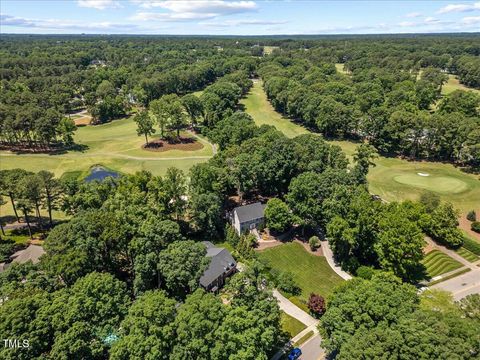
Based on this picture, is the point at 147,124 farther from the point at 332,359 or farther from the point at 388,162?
the point at 332,359

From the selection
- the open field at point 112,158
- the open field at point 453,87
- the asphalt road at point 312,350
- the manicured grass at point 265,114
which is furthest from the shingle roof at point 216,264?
the open field at point 453,87

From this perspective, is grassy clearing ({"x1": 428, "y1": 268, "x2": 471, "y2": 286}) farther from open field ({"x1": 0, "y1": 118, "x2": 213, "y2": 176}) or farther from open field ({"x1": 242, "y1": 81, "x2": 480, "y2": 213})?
open field ({"x1": 0, "y1": 118, "x2": 213, "y2": 176})

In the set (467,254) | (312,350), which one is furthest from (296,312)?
(467,254)

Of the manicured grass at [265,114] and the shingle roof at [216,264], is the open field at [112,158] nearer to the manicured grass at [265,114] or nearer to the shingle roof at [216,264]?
the manicured grass at [265,114]

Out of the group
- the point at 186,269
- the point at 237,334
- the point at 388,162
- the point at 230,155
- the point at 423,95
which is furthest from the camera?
the point at 423,95

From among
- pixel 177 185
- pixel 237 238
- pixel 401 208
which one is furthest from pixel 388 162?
pixel 177 185

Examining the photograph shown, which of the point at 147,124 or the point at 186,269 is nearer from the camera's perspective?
the point at 186,269

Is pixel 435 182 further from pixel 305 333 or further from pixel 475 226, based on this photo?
pixel 305 333
